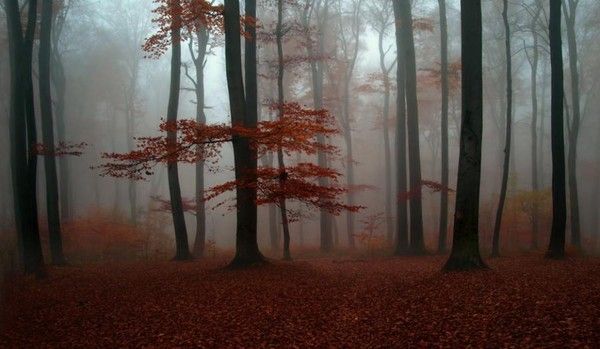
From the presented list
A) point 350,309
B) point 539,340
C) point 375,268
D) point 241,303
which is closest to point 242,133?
point 241,303

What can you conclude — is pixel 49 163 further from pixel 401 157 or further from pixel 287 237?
pixel 401 157

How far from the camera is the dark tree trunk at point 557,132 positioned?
469 inches

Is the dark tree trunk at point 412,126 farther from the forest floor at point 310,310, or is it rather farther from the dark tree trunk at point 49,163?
the dark tree trunk at point 49,163

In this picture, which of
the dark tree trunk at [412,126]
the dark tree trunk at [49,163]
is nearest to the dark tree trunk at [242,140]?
the dark tree trunk at [412,126]

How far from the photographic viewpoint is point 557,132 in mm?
12039

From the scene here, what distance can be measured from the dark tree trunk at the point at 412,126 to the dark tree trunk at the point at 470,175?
6371 mm

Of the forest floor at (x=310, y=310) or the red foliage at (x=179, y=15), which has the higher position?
the red foliage at (x=179, y=15)

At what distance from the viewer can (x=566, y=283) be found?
24.7ft

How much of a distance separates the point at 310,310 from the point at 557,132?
940 cm

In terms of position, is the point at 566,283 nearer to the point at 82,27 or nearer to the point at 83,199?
the point at 82,27

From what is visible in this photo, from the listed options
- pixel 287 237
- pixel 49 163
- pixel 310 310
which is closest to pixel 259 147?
pixel 310 310

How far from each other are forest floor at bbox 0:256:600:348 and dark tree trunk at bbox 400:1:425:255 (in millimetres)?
5291

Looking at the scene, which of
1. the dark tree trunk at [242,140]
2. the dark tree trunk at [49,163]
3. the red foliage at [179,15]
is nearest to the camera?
the red foliage at [179,15]

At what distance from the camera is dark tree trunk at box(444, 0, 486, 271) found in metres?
9.36
